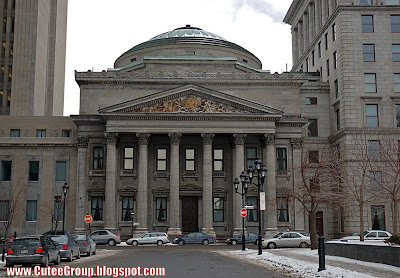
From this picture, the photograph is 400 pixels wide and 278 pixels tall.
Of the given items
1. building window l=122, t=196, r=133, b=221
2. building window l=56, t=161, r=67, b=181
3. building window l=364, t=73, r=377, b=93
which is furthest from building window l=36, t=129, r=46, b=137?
building window l=364, t=73, r=377, b=93

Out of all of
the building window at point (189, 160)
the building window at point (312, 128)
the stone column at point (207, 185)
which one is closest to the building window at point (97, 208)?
the building window at point (189, 160)

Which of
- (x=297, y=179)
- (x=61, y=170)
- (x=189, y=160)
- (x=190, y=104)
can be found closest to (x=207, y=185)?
(x=189, y=160)

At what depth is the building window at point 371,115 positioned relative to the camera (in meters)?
65.6

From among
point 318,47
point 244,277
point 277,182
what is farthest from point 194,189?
point 244,277

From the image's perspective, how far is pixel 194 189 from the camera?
63.7 m

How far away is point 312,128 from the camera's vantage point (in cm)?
7081

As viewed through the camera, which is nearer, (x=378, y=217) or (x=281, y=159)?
(x=378, y=217)

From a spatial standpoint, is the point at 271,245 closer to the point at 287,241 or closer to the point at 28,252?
the point at 287,241

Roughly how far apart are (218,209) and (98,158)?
1454cm

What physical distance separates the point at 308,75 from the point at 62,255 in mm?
53584

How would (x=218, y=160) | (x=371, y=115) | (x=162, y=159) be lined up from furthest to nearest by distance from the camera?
(x=371, y=115) → (x=218, y=160) → (x=162, y=159)

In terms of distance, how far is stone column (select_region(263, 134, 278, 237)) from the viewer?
6106cm

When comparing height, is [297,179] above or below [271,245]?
above

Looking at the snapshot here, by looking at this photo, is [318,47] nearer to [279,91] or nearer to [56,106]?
[279,91]
